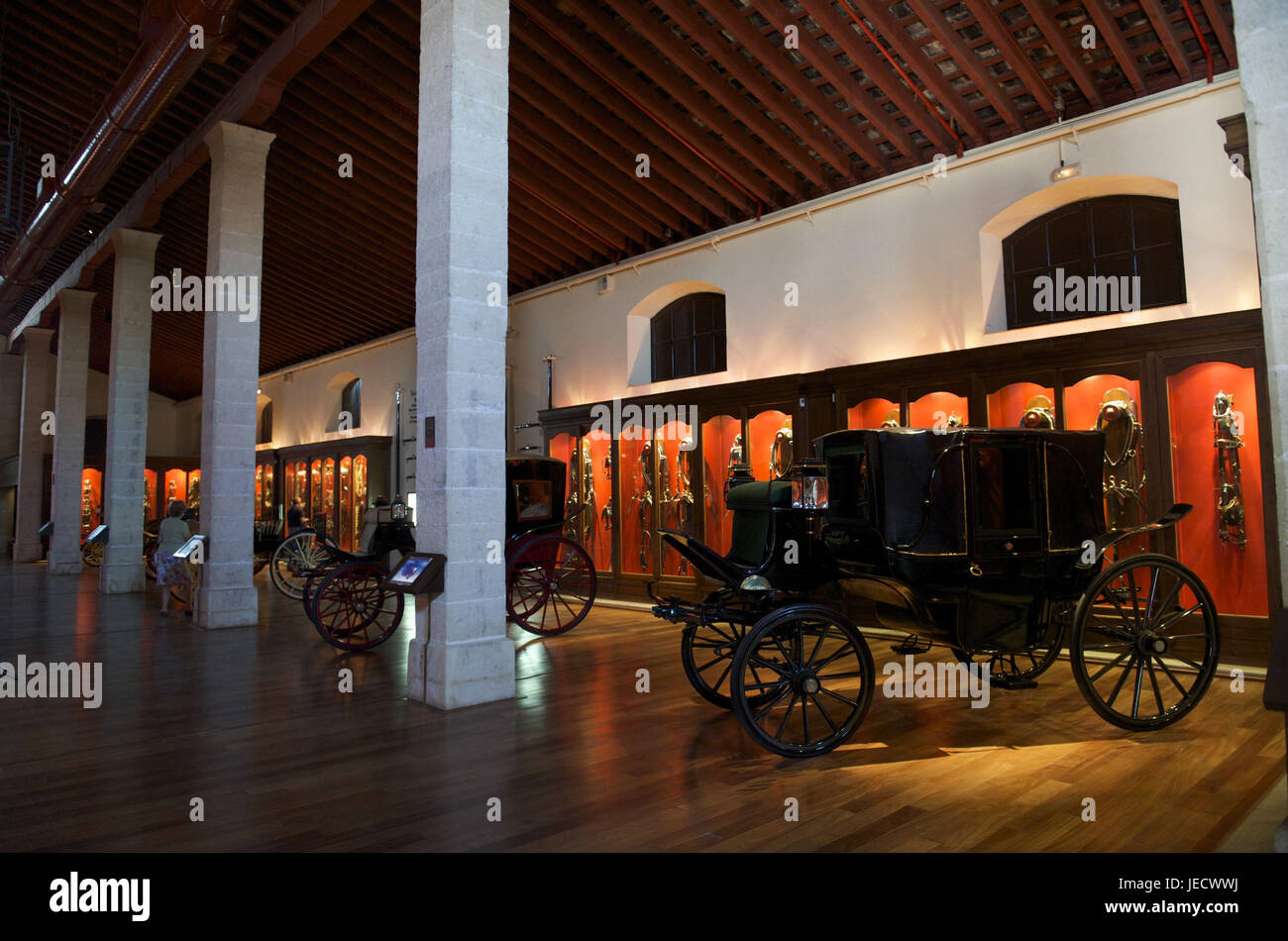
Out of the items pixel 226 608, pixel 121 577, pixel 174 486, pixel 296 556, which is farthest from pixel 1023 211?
pixel 174 486

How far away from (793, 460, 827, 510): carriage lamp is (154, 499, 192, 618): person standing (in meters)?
7.39

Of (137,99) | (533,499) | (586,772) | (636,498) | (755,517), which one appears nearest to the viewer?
(586,772)

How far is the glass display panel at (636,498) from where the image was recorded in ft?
32.8

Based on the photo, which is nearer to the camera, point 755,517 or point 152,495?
point 755,517

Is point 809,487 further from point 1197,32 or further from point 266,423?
point 266,423

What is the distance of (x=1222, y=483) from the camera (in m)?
5.95

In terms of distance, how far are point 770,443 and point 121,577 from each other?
9.41m

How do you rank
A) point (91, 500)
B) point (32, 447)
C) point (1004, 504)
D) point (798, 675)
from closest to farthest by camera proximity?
point (798, 675) → point (1004, 504) → point (32, 447) → point (91, 500)

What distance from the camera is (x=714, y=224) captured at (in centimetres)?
1010

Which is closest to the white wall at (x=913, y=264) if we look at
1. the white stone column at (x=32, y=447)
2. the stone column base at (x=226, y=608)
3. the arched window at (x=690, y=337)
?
the arched window at (x=690, y=337)

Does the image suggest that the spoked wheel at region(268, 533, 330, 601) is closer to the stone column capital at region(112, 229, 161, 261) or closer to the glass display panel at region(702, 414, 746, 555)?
the glass display panel at region(702, 414, 746, 555)

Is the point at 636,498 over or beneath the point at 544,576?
over
